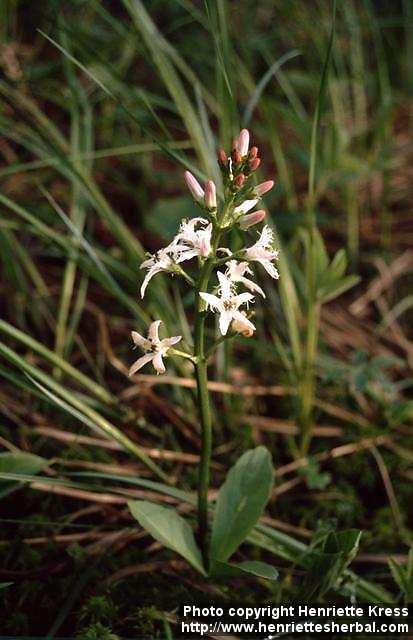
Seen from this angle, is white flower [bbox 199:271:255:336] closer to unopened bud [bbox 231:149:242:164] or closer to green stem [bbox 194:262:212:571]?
green stem [bbox 194:262:212:571]

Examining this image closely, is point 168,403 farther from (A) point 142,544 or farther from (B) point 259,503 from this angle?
(B) point 259,503

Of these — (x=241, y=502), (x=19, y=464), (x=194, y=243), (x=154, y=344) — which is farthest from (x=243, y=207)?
(x=19, y=464)

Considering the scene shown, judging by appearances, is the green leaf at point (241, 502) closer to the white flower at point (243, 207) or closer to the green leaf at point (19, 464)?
the green leaf at point (19, 464)

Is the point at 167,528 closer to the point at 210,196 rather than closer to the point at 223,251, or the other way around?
the point at 223,251

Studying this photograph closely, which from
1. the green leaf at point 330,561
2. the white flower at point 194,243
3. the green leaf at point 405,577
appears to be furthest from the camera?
the green leaf at point 405,577

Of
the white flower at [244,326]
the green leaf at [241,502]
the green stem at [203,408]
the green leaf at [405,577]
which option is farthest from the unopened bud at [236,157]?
the green leaf at [405,577]

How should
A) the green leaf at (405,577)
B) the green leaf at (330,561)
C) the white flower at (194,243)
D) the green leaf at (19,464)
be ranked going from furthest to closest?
the green leaf at (19,464) → the green leaf at (405,577) → the green leaf at (330,561) → the white flower at (194,243)

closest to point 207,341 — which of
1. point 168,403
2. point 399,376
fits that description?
point 168,403

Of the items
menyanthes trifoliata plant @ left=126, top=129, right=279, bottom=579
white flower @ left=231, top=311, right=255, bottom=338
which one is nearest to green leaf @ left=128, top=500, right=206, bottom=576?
menyanthes trifoliata plant @ left=126, top=129, right=279, bottom=579
